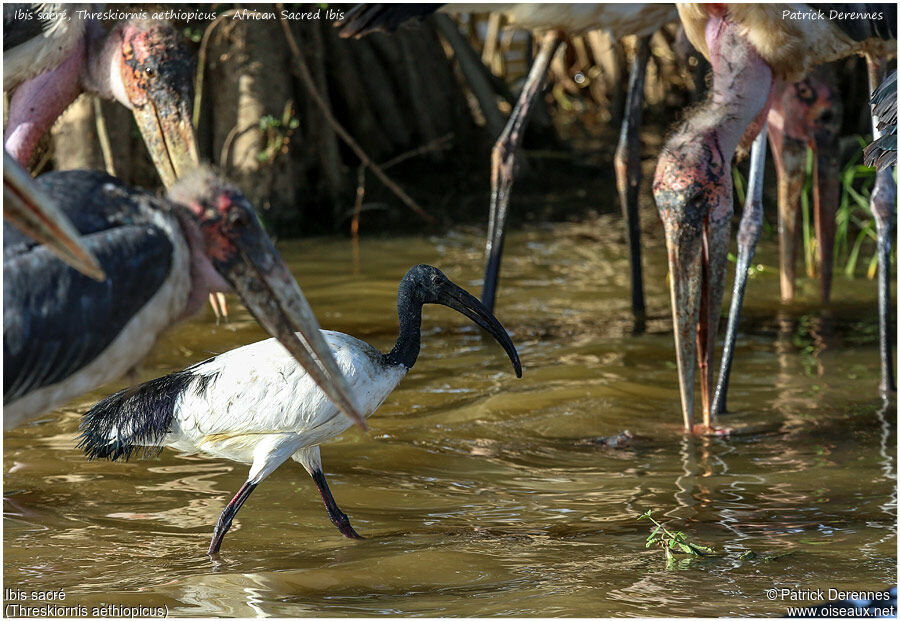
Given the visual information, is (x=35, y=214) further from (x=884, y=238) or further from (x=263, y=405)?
(x=884, y=238)

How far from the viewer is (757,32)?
4.47 metres

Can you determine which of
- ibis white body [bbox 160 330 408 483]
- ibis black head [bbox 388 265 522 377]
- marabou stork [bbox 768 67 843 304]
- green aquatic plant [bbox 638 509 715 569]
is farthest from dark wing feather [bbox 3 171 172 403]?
marabou stork [bbox 768 67 843 304]

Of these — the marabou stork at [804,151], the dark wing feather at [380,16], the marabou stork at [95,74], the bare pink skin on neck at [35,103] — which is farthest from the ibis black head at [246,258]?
the marabou stork at [804,151]

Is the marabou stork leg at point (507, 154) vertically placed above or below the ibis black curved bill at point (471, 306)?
above

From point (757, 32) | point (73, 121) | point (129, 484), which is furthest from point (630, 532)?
point (73, 121)

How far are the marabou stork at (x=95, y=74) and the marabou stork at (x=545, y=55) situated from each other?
4.05 ft

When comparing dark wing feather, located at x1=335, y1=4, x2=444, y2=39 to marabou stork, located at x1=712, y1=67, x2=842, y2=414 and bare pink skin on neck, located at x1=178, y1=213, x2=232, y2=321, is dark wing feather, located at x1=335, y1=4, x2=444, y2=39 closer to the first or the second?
marabou stork, located at x1=712, y1=67, x2=842, y2=414

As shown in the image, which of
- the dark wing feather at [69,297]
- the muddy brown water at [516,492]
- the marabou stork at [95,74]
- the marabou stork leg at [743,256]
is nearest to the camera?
the dark wing feather at [69,297]

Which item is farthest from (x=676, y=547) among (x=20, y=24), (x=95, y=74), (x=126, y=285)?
(x=20, y=24)

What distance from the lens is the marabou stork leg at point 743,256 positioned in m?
4.71

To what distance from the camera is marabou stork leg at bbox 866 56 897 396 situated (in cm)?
488

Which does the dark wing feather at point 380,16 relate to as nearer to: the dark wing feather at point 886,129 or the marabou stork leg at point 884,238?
the marabou stork leg at point 884,238

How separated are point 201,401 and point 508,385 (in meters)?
1.84

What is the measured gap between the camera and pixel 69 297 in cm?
244
